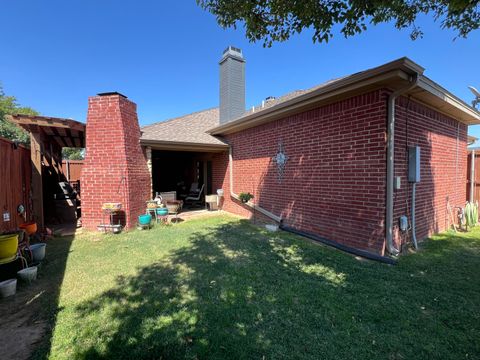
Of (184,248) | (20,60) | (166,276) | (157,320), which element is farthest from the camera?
(20,60)

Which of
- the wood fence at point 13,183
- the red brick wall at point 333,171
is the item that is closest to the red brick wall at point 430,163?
the red brick wall at point 333,171

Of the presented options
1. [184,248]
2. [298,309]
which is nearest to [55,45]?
[184,248]

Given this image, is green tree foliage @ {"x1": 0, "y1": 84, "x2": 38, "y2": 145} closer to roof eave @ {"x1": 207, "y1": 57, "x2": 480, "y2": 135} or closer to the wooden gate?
roof eave @ {"x1": 207, "y1": 57, "x2": 480, "y2": 135}

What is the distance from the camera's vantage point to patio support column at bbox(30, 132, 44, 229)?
246 inches

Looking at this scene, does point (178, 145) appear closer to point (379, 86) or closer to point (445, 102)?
point (379, 86)

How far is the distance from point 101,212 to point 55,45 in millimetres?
7182

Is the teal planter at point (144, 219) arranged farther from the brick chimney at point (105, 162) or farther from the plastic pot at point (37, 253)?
the plastic pot at point (37, 253)

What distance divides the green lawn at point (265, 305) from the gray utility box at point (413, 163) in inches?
59.8

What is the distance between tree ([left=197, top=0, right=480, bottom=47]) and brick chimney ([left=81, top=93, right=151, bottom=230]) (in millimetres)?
4607

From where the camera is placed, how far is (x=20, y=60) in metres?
10.6

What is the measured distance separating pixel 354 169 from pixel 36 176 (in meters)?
8.20

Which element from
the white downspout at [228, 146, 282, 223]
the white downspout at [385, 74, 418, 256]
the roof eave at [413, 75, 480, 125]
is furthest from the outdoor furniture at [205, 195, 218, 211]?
the roof eave at [413, 75, 480, 125]

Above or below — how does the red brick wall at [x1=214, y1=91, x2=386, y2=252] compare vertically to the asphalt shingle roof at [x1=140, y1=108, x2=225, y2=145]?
below

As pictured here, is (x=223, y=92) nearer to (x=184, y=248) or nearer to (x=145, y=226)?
(x=145, y=226)
